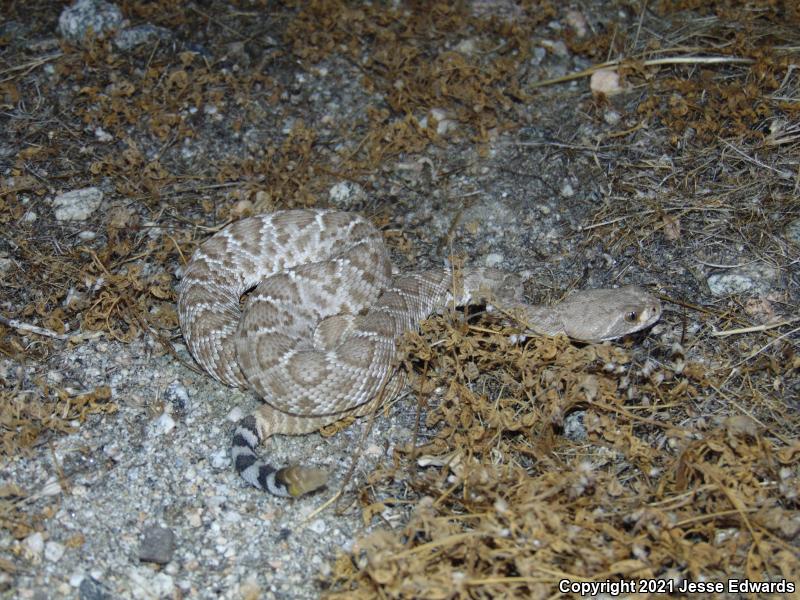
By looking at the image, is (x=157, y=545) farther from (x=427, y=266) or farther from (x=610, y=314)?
(x=610, y=314)

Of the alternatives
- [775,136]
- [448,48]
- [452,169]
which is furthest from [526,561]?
[448,48]

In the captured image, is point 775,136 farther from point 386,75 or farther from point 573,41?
point 386,75

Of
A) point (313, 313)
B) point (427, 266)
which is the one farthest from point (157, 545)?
point (427, 266)

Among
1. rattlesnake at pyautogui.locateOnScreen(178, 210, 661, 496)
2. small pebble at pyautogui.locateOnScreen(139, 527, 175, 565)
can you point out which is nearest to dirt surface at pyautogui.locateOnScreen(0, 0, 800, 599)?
small pebble at pyautogui.locateOnScreen(139, 527, 175, 565)

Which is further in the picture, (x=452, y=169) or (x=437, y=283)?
(x=452, y=169)

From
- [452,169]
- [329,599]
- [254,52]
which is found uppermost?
[254,52]

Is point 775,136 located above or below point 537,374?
above

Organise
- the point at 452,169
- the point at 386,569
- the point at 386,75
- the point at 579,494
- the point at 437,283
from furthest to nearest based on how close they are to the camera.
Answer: the point at 386,75 → the point at 452,169 → the point at 437,283 → the point at 579,494 → the point at 386,569

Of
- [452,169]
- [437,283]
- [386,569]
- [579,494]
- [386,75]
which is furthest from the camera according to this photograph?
[386,75]
